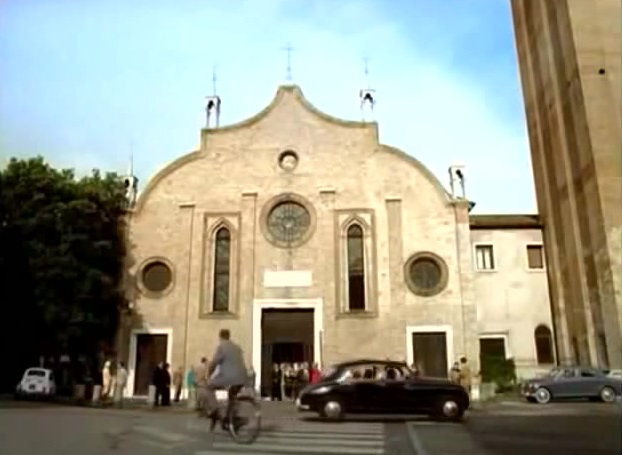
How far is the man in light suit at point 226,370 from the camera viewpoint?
840cm

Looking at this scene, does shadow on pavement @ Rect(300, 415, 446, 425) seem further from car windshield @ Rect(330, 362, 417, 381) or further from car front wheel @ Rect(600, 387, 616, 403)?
car front wheel @ Rect(600, 387, 616, 403)

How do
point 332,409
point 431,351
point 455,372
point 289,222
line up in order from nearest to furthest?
point 332,409, point 455,372, point 431,351, point 289,222

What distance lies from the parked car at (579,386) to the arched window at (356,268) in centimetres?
1161

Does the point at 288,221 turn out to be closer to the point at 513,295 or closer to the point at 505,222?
the point at 505,222

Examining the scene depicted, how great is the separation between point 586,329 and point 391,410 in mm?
8475

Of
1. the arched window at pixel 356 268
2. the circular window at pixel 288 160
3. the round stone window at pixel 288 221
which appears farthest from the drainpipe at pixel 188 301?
the arched window at pixel 356 268

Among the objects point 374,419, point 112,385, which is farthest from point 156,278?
point 374,419

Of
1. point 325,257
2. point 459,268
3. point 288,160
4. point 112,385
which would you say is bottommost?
point 112,385

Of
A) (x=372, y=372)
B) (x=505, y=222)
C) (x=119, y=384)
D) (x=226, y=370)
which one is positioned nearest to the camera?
(x=226, y=370)

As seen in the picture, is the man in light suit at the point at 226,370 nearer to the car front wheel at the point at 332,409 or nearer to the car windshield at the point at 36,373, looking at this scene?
the car front wheel at the point at 332,409

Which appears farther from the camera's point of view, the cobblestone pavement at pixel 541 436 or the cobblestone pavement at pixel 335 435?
the cobblestone pavement at pixel 335 435

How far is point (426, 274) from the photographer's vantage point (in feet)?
86.6

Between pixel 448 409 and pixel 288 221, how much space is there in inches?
603

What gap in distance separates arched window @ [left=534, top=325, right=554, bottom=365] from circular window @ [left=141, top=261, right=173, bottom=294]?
47.2ft
